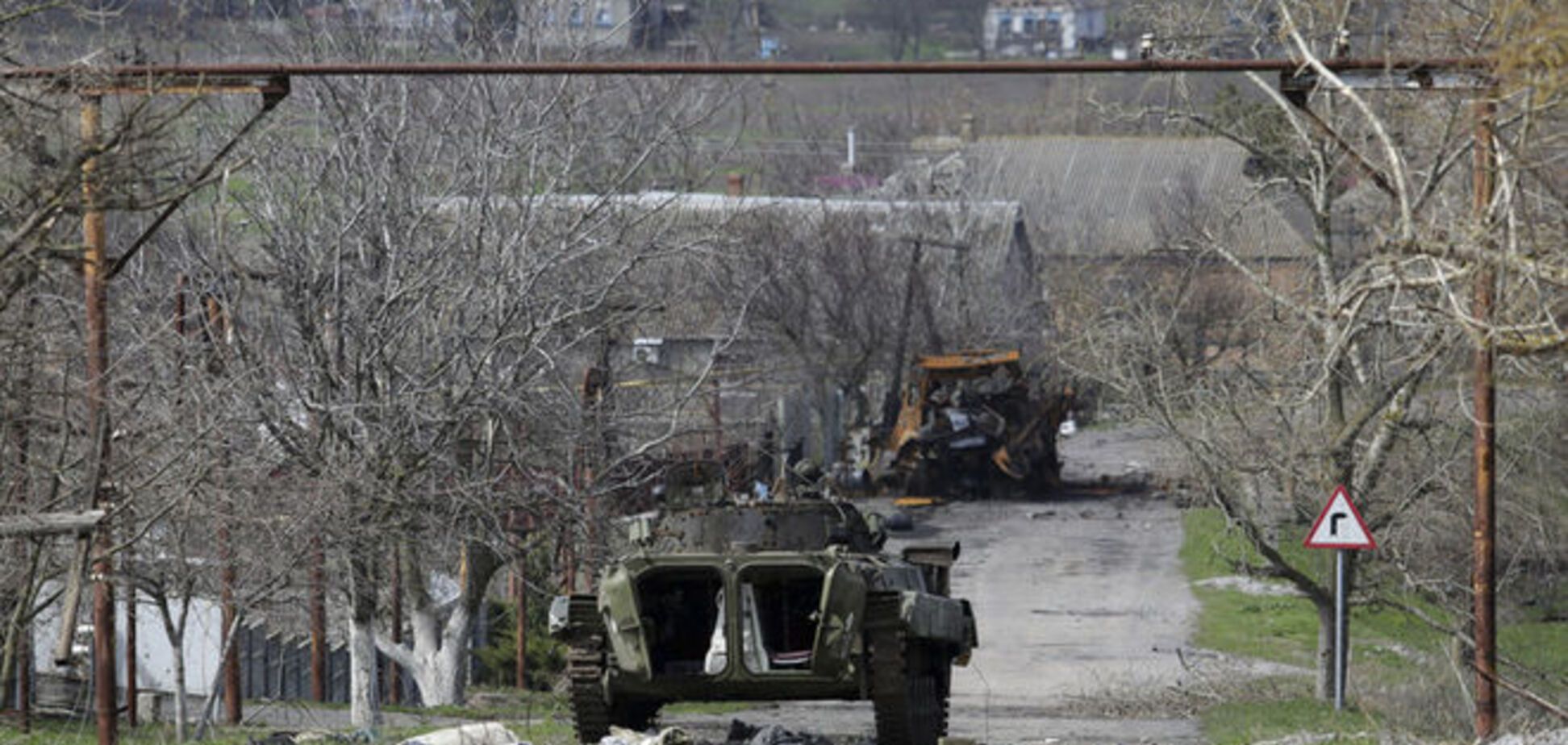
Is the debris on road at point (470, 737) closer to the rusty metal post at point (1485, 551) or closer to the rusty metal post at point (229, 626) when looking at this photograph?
the rusty metal post at point (229, 626)

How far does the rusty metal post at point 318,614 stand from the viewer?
73.0ft

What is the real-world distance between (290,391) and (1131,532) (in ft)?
81.9

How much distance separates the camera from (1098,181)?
8181 centimetres

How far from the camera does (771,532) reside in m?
20.6

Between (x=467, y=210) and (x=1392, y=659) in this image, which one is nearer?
(x=467, y=210)

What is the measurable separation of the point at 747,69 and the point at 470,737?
5.04 m

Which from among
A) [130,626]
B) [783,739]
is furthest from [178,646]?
[783,739]

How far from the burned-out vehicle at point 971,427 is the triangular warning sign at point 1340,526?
78.8ft

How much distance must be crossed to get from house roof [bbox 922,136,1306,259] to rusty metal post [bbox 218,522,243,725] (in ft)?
137

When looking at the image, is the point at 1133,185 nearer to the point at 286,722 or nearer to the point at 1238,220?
→ the point at 1238,220

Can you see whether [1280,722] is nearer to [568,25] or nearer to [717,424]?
[717,424]

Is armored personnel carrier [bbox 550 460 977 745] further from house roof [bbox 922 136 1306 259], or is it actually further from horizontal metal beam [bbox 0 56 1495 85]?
house roof [bbox 922 136 1306 259]

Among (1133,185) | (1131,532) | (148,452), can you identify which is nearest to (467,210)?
(148,452)

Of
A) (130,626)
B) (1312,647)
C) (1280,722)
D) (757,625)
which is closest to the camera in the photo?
(757,625)
